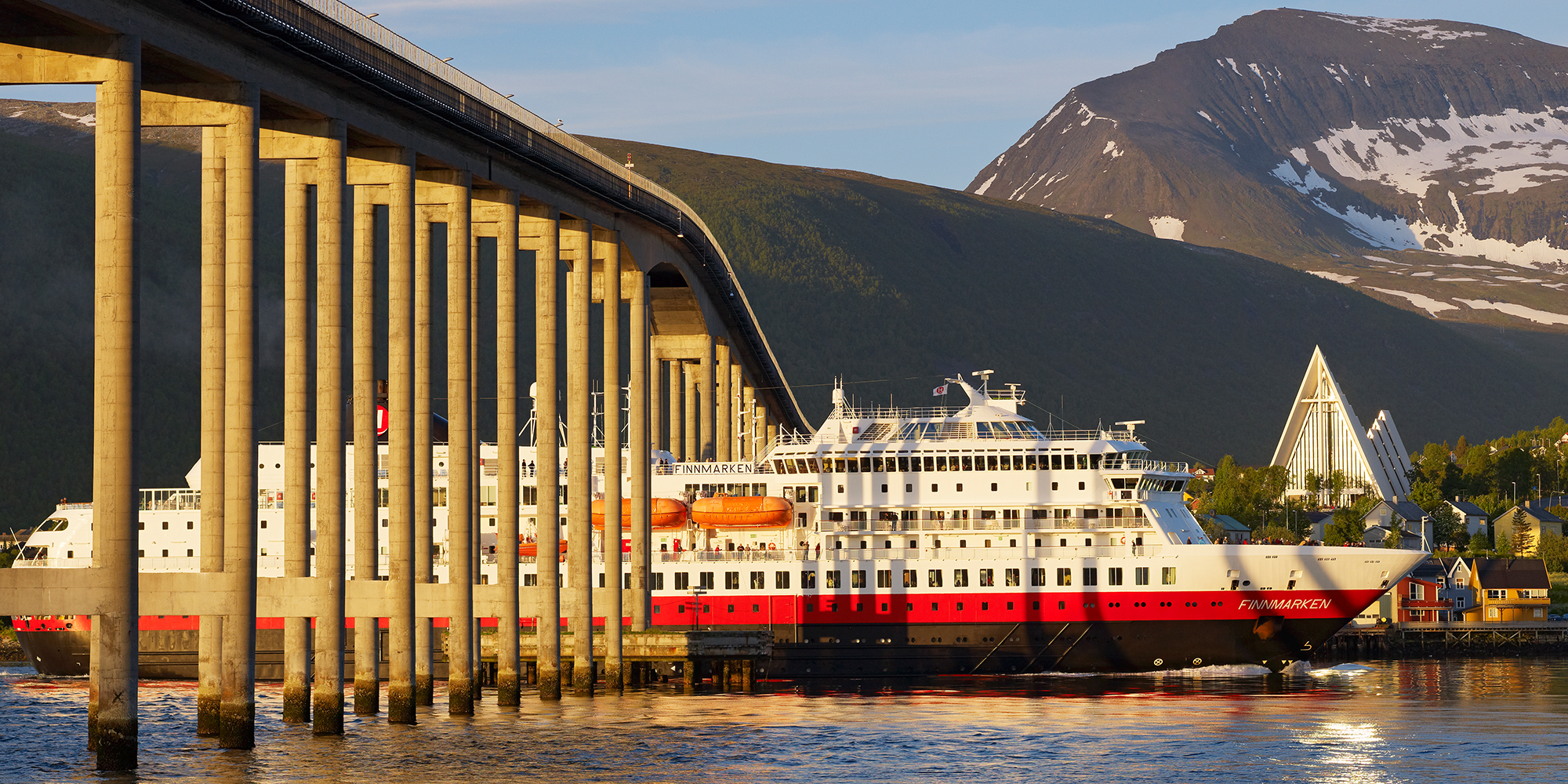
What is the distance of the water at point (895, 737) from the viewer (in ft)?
102

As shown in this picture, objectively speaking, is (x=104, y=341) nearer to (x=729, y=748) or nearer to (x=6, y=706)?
(x=729, y=748)

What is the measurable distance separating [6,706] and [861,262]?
516ft

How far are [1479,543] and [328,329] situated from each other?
9831cm

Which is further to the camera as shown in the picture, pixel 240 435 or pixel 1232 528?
pixel 1232 528

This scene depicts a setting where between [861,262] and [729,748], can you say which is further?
[861,262]

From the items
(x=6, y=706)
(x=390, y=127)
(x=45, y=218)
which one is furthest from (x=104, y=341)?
(x=45, y=218)

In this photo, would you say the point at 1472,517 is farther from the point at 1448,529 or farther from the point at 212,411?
the point at 212,411

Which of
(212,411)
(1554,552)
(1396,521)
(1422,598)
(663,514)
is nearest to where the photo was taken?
(212,411)

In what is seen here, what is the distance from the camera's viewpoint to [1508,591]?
8425cm

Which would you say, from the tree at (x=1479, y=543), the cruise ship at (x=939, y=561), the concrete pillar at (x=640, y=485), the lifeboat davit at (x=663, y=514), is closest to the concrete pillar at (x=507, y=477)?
the concrete pillar at (x=640, y=485)

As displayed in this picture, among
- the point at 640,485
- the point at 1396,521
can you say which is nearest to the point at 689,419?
the point at 640,485

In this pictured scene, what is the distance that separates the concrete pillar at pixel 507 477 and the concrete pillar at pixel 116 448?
1511 cm

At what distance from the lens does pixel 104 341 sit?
25.5 m

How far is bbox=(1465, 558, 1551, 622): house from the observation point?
272 ft
